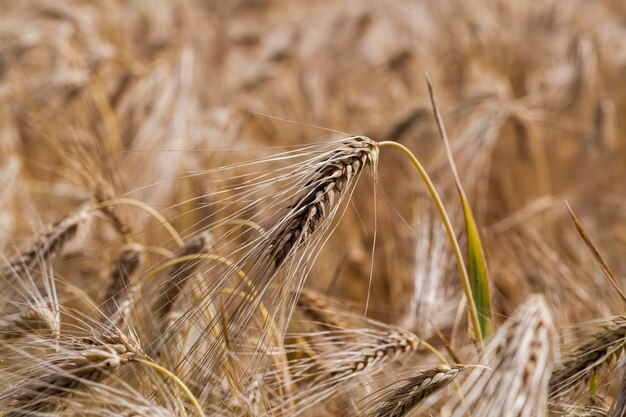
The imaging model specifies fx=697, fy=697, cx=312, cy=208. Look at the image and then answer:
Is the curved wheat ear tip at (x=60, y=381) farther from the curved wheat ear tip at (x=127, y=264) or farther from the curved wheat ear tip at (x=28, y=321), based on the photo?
the curved wheat ear tip at (x=127, y=264)

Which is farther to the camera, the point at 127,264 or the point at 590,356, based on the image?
the point at 127,264

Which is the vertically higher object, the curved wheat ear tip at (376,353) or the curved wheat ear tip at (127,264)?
the curved wheat ear tip at (127,264)

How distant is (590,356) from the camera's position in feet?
3.36

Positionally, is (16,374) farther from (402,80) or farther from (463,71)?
(402,80)

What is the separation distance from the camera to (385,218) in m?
2.85

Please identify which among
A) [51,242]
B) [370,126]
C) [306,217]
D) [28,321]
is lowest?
[28,321]

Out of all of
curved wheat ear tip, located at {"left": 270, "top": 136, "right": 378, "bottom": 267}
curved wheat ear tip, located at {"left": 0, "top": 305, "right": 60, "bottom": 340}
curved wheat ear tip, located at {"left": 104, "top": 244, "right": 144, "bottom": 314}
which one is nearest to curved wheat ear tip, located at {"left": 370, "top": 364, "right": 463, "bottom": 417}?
curved wheat ear tip, located at {"left": 270, "top": 136, "right": 378, "bottom": 267}

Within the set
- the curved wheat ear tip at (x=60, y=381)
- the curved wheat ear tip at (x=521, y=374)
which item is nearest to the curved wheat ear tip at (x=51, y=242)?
the curved wheat ear tip at (x=60, y=381)

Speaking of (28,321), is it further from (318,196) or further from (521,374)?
(521,374)

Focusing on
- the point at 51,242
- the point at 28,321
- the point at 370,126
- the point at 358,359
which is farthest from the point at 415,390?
the point at 370,126

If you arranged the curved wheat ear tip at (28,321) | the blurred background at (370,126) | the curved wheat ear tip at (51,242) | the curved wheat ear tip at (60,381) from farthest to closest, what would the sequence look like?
the blurred background at (370,126) < the curved wheat ear tip at (51,242) < the curved wheat ear tip at (28,321) < the curved wheat ear tip at (60,381)

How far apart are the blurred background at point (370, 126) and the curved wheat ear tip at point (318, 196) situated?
0.20 feet

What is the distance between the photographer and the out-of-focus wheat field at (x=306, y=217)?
3.02 feet

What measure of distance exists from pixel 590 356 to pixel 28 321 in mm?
899
